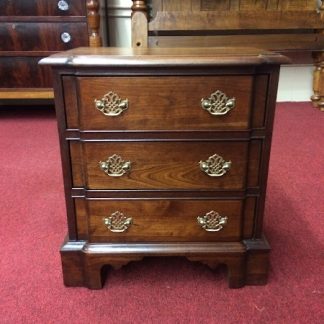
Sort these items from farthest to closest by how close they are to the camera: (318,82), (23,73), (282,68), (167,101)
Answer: (282,68)
(318,82)
(23,73)
(167,101)

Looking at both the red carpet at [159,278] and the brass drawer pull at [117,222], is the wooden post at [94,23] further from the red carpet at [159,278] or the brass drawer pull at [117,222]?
the brass drawer pull at [117,222]

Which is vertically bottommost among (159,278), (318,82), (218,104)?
(159,278)

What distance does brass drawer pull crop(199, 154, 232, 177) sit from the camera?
869 mm

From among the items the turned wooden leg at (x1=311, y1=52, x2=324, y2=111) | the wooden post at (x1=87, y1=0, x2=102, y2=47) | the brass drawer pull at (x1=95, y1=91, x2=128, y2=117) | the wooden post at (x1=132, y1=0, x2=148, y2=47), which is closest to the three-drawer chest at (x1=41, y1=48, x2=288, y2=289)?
the brass drawer pull at (x1=95, y1=91, x2=128, y2=117)

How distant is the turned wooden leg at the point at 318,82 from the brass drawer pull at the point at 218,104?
6.70 ft

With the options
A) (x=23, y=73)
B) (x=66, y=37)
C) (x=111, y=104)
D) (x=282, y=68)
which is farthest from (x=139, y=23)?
(x=111, y=104)

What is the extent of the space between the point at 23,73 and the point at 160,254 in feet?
5.98

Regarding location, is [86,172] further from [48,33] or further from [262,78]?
[48,33]

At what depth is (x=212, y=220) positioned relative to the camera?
3.01 feet

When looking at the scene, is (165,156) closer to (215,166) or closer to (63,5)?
(215,166)

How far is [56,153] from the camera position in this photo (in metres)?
1.92

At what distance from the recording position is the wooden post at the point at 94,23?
7.13 feet

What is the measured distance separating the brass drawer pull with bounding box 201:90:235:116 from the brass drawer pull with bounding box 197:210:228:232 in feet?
0.82

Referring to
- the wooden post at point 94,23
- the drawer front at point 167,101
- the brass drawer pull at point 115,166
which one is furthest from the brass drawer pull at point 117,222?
the wooden post at point 94,23
